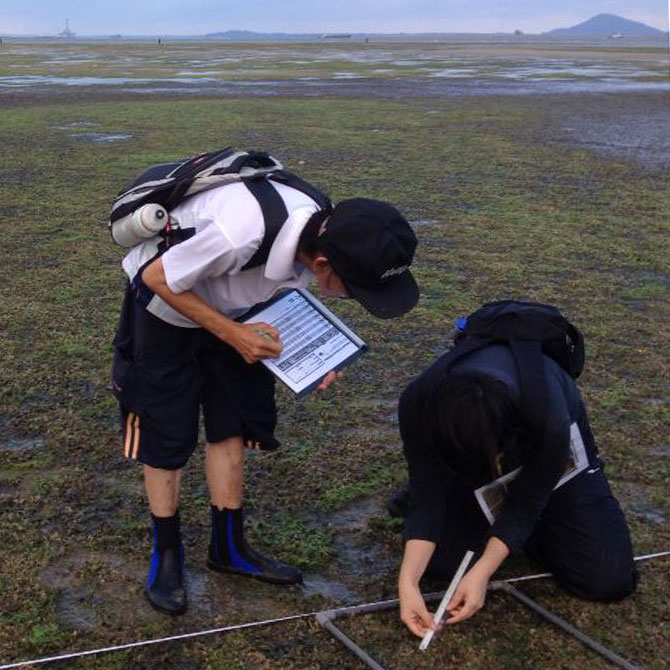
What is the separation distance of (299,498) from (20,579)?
1.08 m

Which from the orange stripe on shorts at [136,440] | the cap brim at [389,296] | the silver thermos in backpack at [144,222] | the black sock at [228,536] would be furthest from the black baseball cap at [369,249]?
the black sock at [228,536]

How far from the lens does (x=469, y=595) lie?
2590 millimetres

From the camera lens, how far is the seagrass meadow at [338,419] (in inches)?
108

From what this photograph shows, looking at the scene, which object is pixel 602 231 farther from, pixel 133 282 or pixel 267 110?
pixel 267 110

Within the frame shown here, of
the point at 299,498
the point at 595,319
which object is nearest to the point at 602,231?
the point at 595,319

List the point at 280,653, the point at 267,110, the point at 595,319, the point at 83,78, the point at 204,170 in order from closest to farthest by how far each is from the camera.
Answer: the point at 204,170
the point at 280,653
the point at 595,319
the point at 267,110
the point at 83,78

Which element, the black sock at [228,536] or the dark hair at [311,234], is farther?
the black sock at [228,536]

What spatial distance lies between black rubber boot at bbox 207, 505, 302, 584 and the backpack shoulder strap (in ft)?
3.25

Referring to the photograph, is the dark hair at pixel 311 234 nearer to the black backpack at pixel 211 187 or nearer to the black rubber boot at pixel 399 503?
the black backpack at pixel 211 187

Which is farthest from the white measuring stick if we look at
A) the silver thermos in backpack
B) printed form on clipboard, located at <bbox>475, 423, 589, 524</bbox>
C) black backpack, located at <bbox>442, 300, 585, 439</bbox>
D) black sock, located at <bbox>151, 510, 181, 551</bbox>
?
the silver thermos in backpack

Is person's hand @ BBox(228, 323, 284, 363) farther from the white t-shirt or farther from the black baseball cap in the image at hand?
the black baseball cap

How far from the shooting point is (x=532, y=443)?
255 cm

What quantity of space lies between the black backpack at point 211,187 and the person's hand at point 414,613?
3.54 ft

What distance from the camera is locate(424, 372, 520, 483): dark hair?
2307 millimetres
